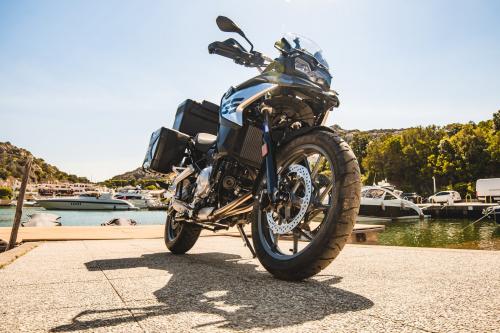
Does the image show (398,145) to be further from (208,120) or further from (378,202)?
(208,120)

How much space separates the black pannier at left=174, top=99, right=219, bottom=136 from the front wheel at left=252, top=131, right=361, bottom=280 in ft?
8.13

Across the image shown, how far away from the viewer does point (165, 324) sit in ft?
5.35

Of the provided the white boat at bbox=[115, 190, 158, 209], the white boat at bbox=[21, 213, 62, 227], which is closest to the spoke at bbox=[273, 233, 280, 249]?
the white boat at bbox=[21, 213, 62, 227]

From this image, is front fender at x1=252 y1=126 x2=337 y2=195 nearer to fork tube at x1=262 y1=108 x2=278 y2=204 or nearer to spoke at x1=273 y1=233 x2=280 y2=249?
fork tube at x1=262 y1=108 x2=278 y2=204

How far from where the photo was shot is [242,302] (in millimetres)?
2031

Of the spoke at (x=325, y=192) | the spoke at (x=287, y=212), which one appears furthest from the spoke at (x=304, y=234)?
the spoke at (x=325, y=192)

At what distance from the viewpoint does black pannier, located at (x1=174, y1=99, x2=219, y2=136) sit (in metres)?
5.20

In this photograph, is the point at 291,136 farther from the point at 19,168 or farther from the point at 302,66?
the point at 19,168

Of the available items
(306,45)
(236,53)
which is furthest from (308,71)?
(236,53)

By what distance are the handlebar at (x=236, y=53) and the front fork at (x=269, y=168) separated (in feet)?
2.85

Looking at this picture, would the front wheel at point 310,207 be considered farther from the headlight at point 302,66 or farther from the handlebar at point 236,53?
the handlebar at point 236,53

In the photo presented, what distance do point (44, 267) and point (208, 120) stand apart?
107 inches

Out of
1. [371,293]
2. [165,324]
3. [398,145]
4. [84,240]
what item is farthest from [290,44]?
[398,145]

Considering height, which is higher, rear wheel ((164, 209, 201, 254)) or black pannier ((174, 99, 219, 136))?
black pannier ((174, 99, 219, 136))
